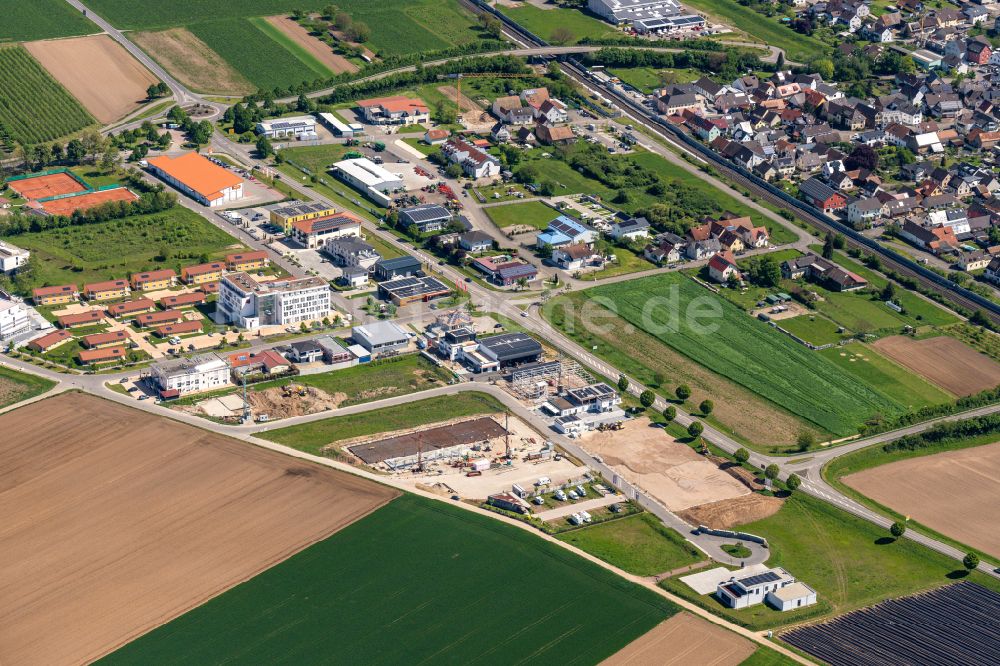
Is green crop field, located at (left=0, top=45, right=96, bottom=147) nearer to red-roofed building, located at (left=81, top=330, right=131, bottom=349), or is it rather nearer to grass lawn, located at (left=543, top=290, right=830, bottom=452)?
red-roofed building, located at (left=81, top=330, right=131, bottom=349)

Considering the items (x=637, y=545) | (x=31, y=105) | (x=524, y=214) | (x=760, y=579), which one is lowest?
(x=31, y=105)

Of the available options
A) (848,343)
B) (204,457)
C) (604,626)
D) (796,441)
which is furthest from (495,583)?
(848,343)

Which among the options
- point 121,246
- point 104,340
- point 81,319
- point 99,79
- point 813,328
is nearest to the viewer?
point 104,340

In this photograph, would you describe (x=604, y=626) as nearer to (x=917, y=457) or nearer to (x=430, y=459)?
(x=430, y=459)

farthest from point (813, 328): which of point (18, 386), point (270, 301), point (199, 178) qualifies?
point (18, 386)

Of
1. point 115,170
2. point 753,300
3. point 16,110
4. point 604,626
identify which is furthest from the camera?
point 16,110

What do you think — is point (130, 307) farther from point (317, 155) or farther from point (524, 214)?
point (524, 214)

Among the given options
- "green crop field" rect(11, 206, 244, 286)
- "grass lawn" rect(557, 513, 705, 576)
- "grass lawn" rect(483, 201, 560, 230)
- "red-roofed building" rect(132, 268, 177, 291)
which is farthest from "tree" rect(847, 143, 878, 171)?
"red-roofed building" rect(132, 268, 177, 291)
